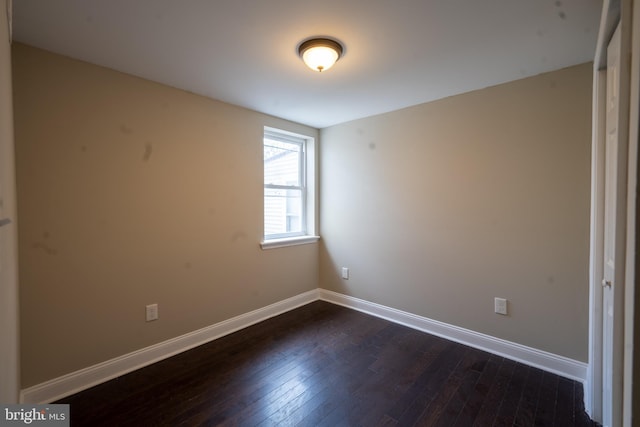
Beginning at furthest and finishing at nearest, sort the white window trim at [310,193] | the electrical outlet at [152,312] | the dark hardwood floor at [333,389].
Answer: the white window trim at [310,193] < the electrical outlet at [152,312] < the dark hardwood floor at [333,389]

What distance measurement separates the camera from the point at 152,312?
2.28 metres

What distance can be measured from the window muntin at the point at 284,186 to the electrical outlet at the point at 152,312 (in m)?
1.30

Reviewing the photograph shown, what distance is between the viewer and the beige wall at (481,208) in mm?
2049

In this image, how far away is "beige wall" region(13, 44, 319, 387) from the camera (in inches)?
69.9

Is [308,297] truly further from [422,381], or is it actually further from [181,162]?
[181,162]

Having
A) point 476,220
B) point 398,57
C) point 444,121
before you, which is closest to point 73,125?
point 398,57

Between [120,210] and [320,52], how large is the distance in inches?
71.8

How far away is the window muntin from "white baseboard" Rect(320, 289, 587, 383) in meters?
1.16

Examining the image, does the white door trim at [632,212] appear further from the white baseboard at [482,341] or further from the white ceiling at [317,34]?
the white baseboard at [482,341]

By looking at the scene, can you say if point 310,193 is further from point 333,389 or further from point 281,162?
point 333,389

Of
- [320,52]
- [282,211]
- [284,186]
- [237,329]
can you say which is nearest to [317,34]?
[320,52]

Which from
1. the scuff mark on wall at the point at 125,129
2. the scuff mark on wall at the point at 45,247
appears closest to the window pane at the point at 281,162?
the scuff mark on wall at the point at 125,129

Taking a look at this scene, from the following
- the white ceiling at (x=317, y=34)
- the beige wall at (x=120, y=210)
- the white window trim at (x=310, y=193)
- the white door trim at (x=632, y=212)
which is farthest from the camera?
the white window trim at (x=310, y=193)

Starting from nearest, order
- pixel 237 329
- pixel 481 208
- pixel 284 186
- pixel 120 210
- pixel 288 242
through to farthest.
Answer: pixel 120 210
pixel 481 208
pixel 237 329
pixel 288 242
pixel 284 186
